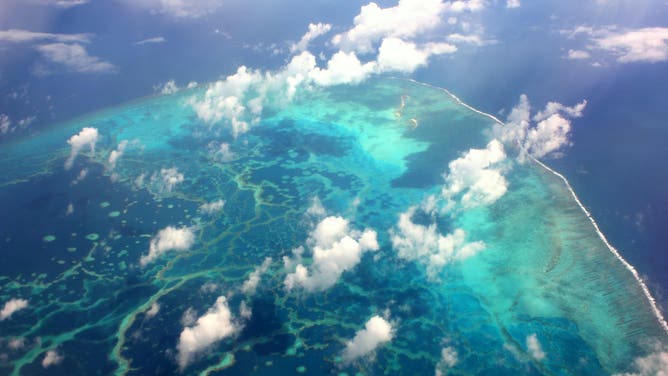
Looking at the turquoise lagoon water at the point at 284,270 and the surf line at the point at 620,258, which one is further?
the surf line at the point at 620,258

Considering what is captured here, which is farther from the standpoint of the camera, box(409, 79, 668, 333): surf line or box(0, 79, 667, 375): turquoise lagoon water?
box(409, 79, 668, 333): surf line

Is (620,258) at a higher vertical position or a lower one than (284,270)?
lower

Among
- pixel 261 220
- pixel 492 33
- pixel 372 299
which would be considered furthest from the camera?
pixel 492 33

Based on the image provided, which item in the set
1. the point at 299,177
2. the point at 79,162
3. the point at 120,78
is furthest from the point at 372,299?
the point at 120,78

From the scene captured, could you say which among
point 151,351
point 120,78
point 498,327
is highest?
point 120,78

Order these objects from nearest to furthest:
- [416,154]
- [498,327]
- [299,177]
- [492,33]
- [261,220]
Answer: [498,327]
[261,220]
[299,177]
[416,154]
[492,33]

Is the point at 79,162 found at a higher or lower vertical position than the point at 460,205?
higher

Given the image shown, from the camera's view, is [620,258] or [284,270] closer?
[620,258]

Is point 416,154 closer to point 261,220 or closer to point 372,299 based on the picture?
point 261,220
